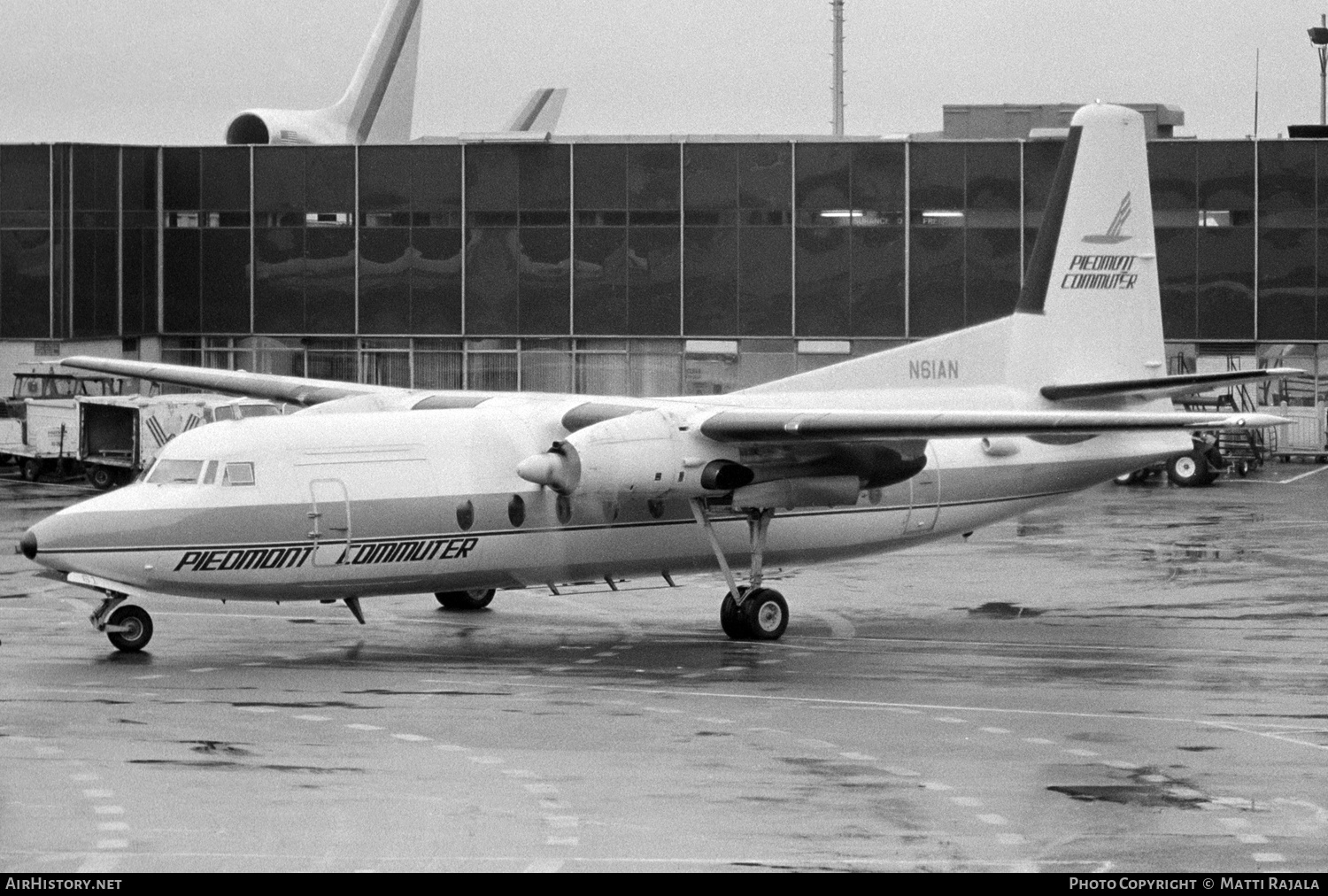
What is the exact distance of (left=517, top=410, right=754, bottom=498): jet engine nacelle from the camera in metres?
22.1

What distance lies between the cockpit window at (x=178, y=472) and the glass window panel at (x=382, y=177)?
34.0 meters

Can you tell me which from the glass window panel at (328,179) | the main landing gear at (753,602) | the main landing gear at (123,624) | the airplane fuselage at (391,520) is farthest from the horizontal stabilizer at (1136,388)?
the glass window panel at (328,179)

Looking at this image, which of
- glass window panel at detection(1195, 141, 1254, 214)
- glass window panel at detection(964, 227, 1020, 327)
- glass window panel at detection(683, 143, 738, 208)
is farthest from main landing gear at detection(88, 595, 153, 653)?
glass window panel at detection(1195, 141, 1254, 214)

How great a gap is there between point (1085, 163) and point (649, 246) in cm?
2709

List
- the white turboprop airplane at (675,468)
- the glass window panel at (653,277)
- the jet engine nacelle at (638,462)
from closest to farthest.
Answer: the white turboprop airplane at (675,468) < the jet engine nacelle at (638,462) < the glass window panel at (653,277)

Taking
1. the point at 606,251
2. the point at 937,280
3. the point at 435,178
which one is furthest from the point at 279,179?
the point at 937,280

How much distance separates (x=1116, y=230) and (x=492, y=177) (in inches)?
1144

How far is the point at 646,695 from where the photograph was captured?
1989 cm

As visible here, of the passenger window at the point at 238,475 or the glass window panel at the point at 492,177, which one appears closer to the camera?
the passenger window at the point at 238,475

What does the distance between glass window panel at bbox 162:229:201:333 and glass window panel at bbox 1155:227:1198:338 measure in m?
27.4

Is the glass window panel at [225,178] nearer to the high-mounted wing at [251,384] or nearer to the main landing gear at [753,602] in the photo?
the high-mounted wing at [251,384]

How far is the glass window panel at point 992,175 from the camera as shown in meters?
52.8
